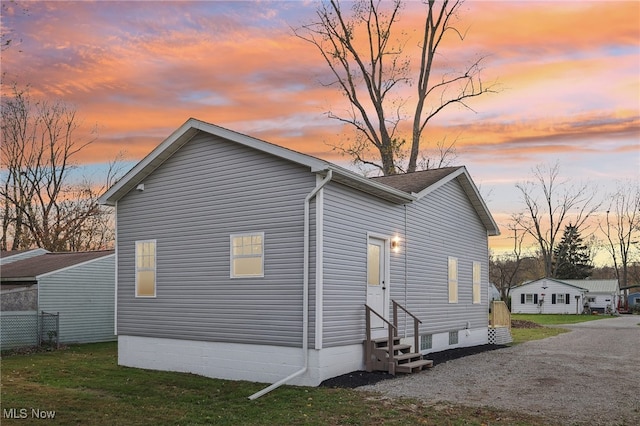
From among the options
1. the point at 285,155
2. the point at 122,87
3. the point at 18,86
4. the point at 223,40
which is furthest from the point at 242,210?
the point at 18,86

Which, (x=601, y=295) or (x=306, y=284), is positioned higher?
(x=306, y=284)

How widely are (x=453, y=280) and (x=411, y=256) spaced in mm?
3129

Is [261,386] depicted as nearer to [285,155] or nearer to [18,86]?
[285,155]

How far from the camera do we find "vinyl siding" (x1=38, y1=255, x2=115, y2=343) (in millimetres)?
20109

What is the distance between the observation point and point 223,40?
17391 mm

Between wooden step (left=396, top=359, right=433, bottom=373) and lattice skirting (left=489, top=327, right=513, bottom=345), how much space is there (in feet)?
22.5

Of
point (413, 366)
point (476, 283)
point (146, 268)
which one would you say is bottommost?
point (413, 366)

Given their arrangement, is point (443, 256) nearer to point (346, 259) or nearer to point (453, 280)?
point (453, 280)

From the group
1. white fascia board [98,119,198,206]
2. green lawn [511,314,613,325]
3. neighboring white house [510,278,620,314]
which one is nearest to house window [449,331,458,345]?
white fascia board [98,119,198,206]

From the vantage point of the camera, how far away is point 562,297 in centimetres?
5209

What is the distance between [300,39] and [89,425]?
1007 inches

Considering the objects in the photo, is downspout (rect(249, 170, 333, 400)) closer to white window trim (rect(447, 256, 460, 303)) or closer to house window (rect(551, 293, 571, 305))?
white window trim (rect(447, 256, 460, 303))

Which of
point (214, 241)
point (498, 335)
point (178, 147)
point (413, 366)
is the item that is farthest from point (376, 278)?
point (498, 335)

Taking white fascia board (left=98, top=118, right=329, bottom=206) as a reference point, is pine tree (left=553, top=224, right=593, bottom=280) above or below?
below
